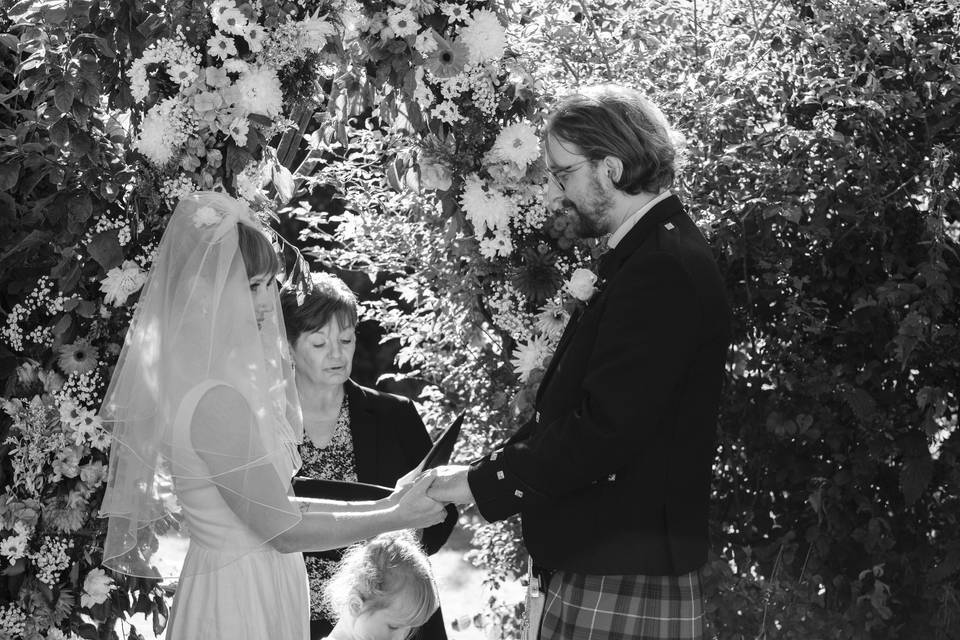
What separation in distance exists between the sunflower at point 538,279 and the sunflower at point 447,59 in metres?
0.49

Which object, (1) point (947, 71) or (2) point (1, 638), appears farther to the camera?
(1) point (947, 71)

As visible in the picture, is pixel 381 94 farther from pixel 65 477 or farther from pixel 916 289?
pixel 916 289

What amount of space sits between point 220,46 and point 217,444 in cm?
93

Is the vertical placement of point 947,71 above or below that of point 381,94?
above

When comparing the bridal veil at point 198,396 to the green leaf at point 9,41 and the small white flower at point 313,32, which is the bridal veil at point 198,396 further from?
the green leaf at point 9,41

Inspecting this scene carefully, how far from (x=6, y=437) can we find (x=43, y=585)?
39 centimetres

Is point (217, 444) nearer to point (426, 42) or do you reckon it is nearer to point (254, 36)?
point (254, 36)

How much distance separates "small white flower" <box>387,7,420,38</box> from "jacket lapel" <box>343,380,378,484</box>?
3.26 ft

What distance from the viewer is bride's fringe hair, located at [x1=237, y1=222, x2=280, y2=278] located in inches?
93.5

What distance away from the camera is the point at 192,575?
2398 mm

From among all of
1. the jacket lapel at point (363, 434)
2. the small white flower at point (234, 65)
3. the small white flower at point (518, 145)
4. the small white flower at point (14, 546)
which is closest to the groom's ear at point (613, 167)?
the small white flower at point (518, 145)

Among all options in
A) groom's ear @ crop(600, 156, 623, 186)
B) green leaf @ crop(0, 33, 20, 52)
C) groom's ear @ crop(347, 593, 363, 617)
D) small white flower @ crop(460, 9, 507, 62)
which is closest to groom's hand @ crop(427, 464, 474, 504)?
groom's ear @ crop(347, 593, 363, 617)

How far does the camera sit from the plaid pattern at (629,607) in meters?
2.26

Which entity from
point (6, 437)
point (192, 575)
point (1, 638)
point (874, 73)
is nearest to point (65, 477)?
point (6, 437)
